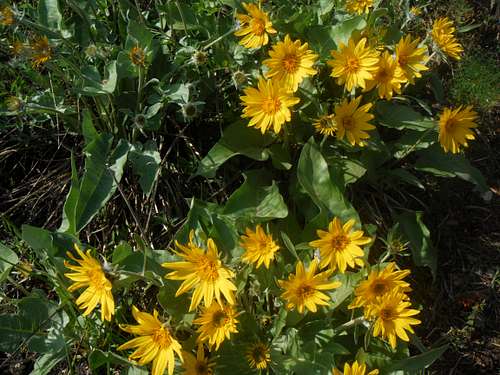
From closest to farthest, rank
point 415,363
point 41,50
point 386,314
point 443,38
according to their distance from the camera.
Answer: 1. point 386,314
2. point 415,363
3. point 41,50
4. point 443,38

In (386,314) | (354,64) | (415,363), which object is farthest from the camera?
(354,64)

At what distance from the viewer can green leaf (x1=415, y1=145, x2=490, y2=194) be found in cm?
247

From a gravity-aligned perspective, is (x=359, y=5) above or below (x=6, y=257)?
above

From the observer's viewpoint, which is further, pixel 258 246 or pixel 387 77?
pixel 387 77

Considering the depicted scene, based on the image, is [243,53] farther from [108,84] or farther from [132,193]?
[132,193]

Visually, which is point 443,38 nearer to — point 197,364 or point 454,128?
point 454,128

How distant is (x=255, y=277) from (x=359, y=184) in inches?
31.1

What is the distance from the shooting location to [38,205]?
8.70ft

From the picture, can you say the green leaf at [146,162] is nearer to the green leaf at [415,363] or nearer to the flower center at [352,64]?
the flower center at [352,64]

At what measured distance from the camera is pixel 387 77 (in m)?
2.20

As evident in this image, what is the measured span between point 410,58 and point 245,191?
2.79 feet

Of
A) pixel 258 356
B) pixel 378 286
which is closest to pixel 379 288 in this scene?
pixel 378 286

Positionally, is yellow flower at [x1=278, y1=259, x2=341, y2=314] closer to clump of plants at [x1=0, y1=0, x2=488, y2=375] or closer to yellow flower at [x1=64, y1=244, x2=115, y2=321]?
clump of plants at [x1=0, y1=0, x2=488, y2=375]

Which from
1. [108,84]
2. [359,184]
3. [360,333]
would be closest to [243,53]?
[108,84]
